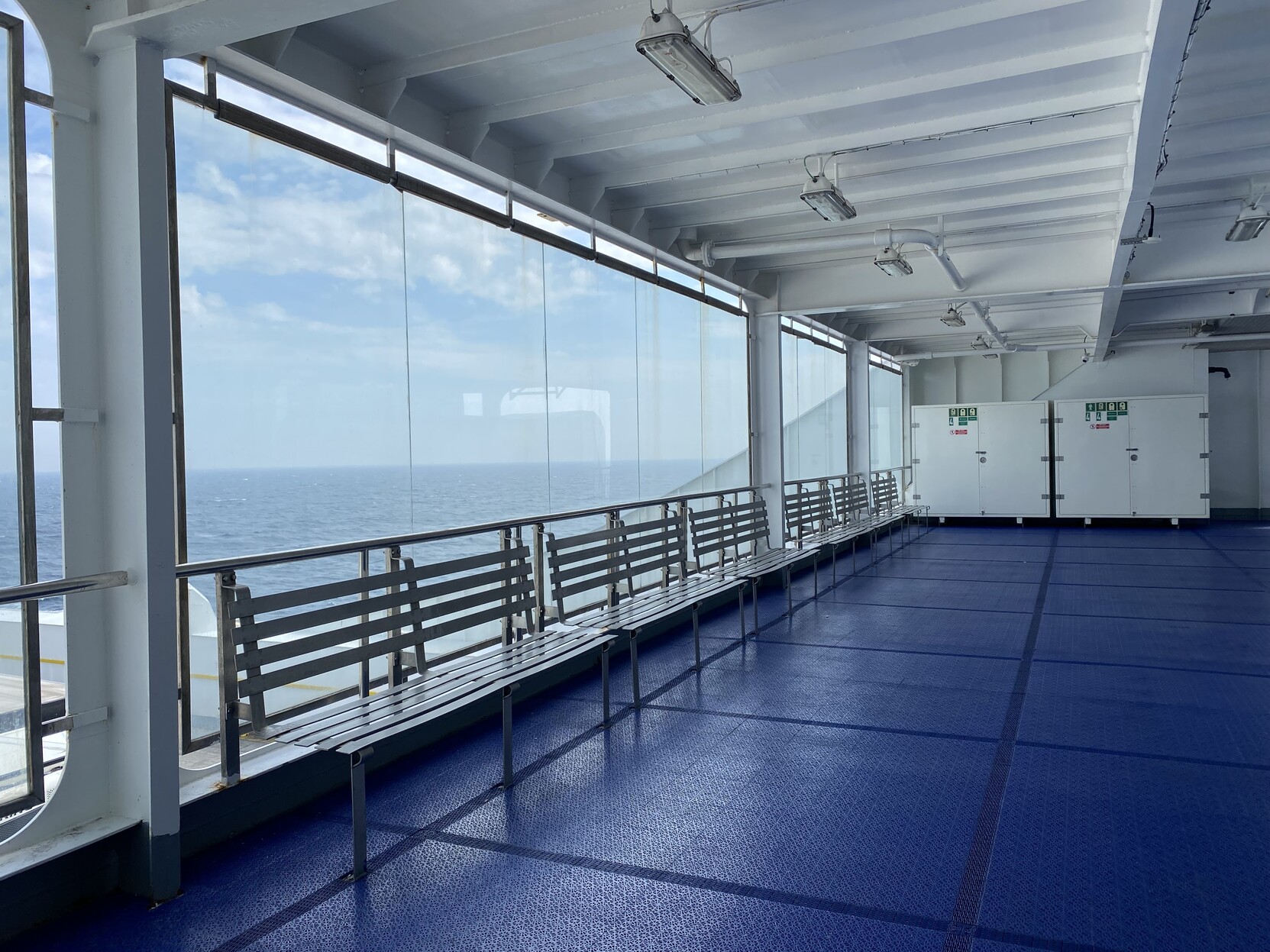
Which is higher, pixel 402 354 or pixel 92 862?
pixel 402 354

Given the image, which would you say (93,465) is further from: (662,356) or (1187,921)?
(662,356)

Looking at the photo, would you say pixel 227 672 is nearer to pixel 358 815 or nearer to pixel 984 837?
pixel 358 815

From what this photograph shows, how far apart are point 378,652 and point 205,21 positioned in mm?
2023

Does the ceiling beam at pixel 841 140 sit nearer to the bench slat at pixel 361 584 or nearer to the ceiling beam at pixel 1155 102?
the ceiling beam at pixel 1155 102

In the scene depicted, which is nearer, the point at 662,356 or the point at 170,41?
the point at 170,41

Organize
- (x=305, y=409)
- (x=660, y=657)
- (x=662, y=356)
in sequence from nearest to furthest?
1. (x=305, y=409)
2. (x=660, y=657)
3. (x=662, y=356)

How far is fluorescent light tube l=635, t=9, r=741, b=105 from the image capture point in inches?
128

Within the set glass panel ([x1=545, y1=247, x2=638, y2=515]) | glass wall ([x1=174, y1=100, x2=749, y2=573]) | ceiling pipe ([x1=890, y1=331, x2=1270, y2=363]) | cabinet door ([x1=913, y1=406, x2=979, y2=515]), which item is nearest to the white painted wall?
ceiling pipe ([x1=890, y1=331, x2=1270, y2=363])

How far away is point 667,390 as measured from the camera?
24.5 feet

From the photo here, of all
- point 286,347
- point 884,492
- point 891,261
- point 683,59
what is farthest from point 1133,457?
point 286,347

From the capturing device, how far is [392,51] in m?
4.07

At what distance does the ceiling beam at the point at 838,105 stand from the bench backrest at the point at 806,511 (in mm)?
3660

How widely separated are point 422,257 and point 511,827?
2.86 m

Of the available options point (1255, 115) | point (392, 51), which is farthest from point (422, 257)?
point (1255, 115)
